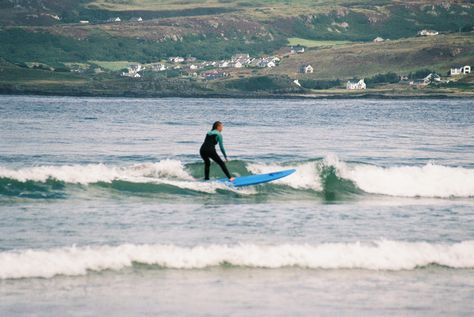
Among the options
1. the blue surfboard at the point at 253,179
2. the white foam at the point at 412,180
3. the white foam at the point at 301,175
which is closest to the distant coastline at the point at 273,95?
the white foam at the point at 301,175

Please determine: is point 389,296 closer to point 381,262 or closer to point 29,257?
point 381,262

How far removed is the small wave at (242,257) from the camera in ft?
60.3

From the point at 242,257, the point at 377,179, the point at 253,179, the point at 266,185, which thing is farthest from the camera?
the point at 377,179

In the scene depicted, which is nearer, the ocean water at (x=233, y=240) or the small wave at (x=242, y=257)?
the ocean water at (x=233, y=240)

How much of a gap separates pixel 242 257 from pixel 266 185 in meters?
11.2

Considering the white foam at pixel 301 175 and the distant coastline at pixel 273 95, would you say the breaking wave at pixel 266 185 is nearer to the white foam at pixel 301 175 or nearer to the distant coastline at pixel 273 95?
the white foam at pixel 301 175

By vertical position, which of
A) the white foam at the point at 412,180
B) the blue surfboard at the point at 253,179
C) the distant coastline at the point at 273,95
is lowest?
the distant coastline at the point at 273,95

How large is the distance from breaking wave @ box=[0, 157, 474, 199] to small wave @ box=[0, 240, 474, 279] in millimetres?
9444

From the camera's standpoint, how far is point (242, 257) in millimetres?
19219

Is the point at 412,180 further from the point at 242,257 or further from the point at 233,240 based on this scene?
the point at 242,257

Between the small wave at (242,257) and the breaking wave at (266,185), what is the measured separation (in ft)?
31.0

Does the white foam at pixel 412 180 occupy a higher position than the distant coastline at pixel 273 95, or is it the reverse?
the white foam at pixel 412 180

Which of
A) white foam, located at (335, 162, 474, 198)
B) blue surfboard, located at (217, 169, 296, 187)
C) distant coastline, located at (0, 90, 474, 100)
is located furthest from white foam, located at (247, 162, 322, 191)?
distant coastline, located at (0, 90, 474, 100)

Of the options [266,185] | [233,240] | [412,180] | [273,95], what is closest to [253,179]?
Result: [266,185]
